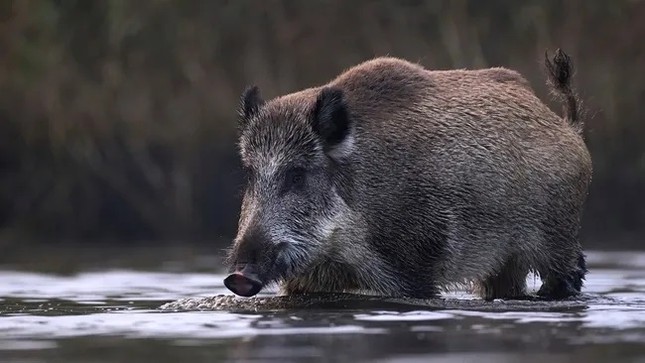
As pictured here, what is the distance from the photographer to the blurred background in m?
18.7

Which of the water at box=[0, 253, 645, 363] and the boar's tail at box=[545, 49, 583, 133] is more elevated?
the boar's tail at box=[545, 49, 583, 133]

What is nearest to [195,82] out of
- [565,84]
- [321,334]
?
[565,84]

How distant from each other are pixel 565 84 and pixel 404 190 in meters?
2.31

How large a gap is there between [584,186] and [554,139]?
1.35 ft

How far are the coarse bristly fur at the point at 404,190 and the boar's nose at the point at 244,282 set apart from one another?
6cm

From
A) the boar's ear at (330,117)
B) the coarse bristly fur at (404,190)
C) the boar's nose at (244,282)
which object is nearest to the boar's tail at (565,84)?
the coarse bristly fur at (404,190)

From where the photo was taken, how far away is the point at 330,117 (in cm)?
982

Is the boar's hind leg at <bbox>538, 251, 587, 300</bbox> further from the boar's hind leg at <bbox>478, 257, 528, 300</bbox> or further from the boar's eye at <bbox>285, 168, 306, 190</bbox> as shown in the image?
the boar's eye at <bbox>285, 168, 306, 190</bbox>

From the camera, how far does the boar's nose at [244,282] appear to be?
8891 mm

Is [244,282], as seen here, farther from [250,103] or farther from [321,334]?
[250,103]

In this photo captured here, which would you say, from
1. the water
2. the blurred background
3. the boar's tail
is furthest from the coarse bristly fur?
the blurred background

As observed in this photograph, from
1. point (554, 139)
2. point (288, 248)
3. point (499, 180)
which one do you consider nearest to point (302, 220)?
point (288, 248)

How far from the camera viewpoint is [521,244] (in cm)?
1045

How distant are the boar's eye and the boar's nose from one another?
2.90ft
